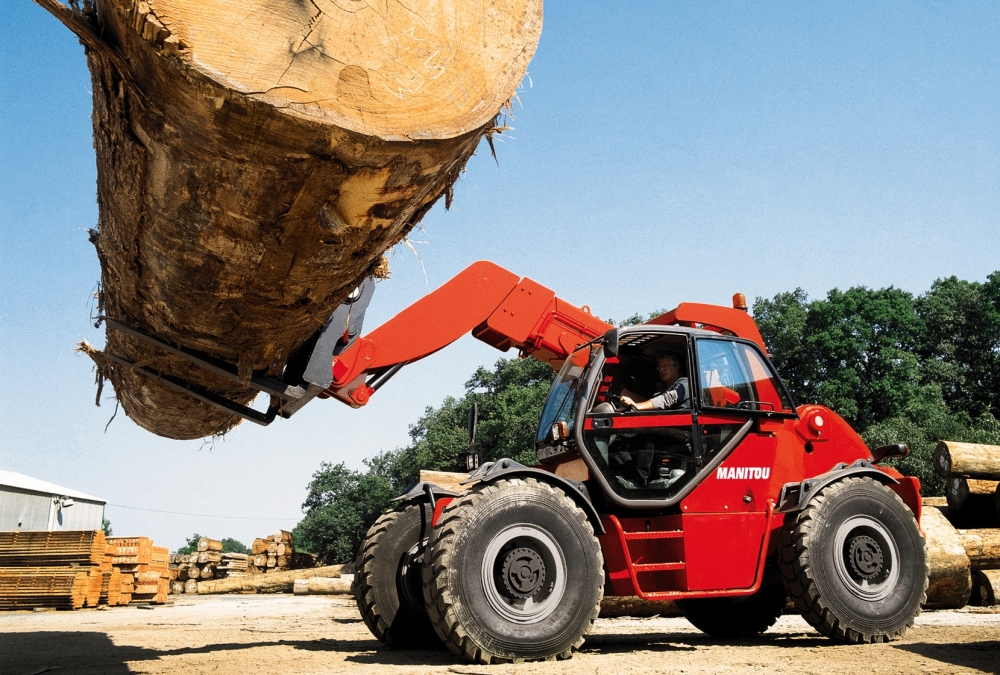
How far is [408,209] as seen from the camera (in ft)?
10.7

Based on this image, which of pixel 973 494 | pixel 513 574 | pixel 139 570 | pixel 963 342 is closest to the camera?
pixel 513 574

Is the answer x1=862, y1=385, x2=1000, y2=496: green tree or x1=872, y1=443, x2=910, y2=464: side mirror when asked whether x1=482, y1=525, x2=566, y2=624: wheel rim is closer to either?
x1=872, y1=443, x2=910, y2=464: side mirror

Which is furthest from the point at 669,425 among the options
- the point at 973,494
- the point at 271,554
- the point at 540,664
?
the point at 271,554

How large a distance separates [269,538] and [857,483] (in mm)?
20947

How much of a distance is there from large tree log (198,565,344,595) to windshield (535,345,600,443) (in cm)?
1436

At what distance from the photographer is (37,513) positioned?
31359mm

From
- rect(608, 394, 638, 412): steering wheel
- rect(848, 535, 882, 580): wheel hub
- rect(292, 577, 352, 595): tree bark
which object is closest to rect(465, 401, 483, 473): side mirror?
rect(608, 394, 638, 412): steering wheel

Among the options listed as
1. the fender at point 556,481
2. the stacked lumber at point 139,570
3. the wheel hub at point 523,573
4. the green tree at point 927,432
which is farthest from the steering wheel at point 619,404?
the green tree at point 927,432

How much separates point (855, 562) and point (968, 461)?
18.4 ft

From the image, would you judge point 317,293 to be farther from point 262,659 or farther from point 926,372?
point 926,372

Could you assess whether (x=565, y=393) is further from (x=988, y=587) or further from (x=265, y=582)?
(x=265, y=582)

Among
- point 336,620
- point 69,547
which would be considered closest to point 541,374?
point 69,547

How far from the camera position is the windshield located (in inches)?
257

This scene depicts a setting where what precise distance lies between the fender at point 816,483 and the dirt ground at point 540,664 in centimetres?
102
